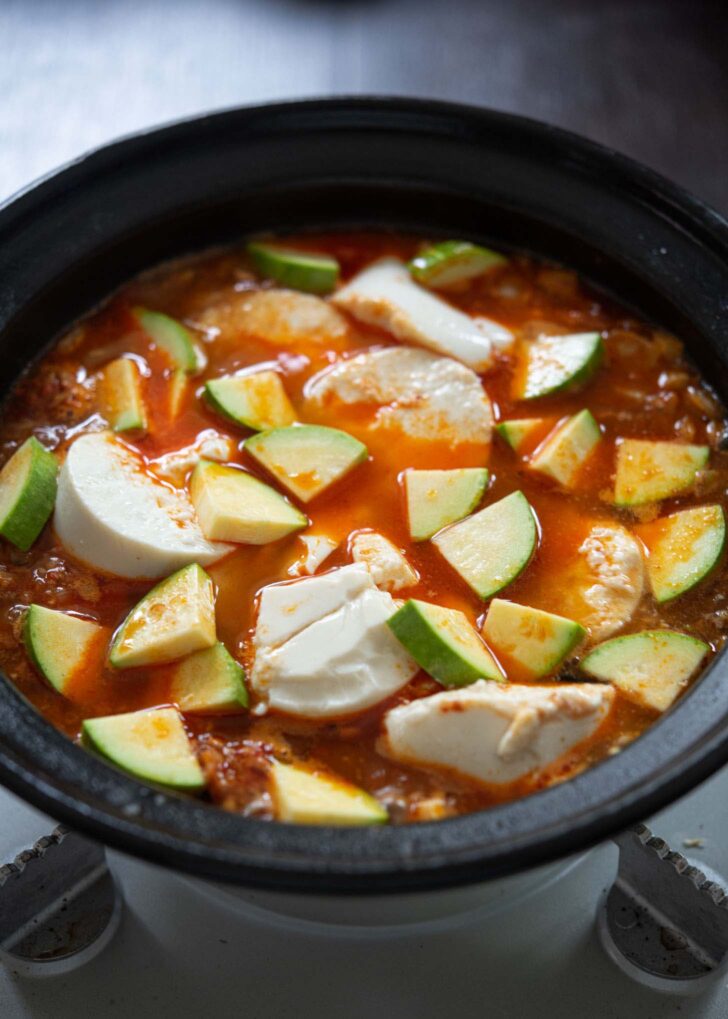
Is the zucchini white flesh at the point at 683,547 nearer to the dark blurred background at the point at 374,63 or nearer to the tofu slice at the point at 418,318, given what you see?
the tofu slice at the point at 418,318

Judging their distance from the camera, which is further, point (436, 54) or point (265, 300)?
point (436, 54)

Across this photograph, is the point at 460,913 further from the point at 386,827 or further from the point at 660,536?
the point at 660,536

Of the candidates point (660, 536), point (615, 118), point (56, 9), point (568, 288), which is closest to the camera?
point (660, 536)

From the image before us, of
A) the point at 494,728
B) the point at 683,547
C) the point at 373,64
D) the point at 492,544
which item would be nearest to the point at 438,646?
the point at 494,728

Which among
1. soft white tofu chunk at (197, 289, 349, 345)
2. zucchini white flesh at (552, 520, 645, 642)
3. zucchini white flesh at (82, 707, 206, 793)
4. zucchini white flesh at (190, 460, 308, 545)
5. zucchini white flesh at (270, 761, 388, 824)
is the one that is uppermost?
soft white tofu chunk at (197, 289, 349, 345)

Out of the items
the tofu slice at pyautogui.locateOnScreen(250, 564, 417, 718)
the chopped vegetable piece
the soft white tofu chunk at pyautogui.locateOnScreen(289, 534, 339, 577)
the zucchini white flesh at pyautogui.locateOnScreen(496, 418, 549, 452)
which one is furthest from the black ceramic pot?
the tofu slice at pyautogui.locateOnScreen(250, 564, 417, 718)

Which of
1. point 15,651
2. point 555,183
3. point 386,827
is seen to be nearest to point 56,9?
point 555,183

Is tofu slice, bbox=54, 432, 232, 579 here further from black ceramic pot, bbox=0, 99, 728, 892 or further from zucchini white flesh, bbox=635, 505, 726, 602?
zucchini white flesh, bbox=635, 505, 726, 602
